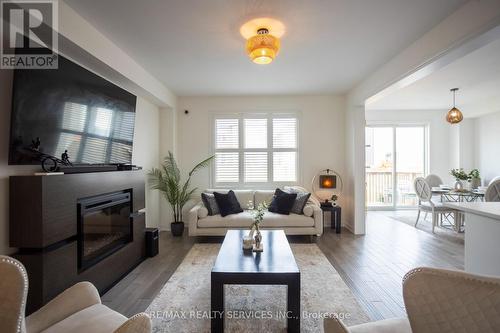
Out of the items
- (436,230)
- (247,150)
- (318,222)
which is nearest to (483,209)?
(318,222)

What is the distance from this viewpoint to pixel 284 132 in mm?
5207

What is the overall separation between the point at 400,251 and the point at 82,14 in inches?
195

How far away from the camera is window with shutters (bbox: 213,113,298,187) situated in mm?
5203

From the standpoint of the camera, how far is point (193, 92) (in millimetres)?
4824

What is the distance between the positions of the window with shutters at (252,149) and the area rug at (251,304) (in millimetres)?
2436

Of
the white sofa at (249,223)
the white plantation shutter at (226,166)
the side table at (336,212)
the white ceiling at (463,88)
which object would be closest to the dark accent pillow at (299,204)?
the white sofa at (249,223)

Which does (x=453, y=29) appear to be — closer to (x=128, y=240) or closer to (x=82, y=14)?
(x=82, y=14)

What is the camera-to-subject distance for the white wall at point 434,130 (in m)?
6.61

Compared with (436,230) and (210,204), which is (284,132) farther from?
(436,230)

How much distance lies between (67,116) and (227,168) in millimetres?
3281

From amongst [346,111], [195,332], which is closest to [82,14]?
[195,332]

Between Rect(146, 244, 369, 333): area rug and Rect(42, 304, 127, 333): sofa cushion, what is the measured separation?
711 mm

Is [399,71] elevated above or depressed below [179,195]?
above

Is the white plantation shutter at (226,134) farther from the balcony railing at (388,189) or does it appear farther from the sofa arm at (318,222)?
the balcony railing at (388,189)
